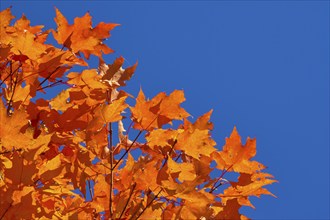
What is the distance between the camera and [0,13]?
1880mm

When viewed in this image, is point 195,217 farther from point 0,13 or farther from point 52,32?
point 0,13

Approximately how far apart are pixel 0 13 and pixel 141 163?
0.84m

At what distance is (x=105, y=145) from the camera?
1.81 m

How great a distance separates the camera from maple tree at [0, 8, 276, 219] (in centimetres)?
161

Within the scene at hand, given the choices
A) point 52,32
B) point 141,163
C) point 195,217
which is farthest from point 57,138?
point 195,217

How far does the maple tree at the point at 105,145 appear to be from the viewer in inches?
63.6

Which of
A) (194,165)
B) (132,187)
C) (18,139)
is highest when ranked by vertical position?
(194,165)

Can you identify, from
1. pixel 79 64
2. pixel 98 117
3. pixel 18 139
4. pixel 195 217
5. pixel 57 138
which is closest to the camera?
pixel 18 139

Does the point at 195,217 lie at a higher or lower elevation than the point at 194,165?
lower

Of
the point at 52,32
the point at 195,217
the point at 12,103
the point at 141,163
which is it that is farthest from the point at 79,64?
the point at 195,217

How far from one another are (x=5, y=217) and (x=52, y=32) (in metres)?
0.86

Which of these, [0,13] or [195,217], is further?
[0,13]

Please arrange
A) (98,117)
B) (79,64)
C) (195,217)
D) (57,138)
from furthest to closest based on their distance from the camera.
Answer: (79,64) < (57,138) < (98,117) < (195,217)

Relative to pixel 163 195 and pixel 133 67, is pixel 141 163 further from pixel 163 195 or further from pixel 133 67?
pixel 133 67
